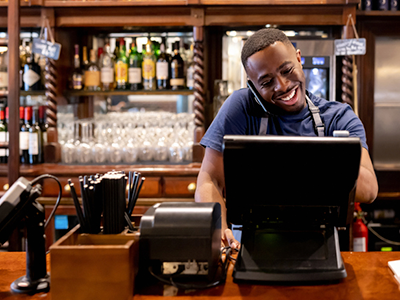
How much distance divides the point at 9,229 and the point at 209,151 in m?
0.80

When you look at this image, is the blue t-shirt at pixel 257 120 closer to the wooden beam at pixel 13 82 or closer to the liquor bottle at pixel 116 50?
the wooden beam at pixel 13 82

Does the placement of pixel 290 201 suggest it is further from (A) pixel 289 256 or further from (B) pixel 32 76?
(B) pixel 32 76

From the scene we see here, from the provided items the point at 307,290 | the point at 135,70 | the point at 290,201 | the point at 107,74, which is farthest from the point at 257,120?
the point at 107,74

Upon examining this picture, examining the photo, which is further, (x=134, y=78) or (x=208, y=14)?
(x=134, y=78)

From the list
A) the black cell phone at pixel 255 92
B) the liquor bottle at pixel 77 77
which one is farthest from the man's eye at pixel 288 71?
the liquor bottle at pixel 77 77

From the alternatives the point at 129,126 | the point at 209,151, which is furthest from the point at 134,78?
the point at 209,151

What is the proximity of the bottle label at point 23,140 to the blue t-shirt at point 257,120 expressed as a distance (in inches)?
62.9

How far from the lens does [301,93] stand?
142 cm

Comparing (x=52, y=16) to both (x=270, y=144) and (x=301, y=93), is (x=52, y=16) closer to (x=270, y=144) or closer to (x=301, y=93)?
(x=301, y=93)

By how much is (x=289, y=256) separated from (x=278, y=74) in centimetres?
61

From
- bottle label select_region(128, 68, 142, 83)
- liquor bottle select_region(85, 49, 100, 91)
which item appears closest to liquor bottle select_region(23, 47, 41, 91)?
liquor bottle select_region(85, 49, 100, 91)

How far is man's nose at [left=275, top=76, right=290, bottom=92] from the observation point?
133 centimetres

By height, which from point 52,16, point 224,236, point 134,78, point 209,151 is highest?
point 52,16

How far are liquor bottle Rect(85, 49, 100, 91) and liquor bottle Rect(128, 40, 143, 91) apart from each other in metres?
0.23
